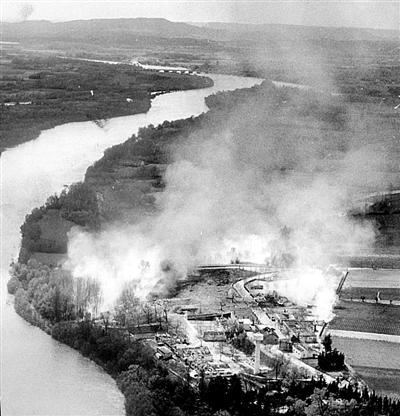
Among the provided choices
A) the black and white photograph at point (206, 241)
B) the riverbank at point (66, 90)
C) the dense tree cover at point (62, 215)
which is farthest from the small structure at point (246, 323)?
the riverbank at point (66, 90)

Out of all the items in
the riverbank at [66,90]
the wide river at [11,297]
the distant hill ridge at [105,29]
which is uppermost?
the distant hill ridge at [105,29]

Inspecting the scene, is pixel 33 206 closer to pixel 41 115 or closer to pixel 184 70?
pixel 41 115

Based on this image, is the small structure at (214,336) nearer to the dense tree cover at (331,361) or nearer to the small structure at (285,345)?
the small structure at (285,345)

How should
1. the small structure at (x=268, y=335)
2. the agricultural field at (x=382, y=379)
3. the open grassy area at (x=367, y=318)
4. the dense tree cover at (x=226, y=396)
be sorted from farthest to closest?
the open grassy area at (x=367, y=318)
the small structure at (x=268, y=335)
the agricultural field at (x=382, y=379)
the dense tree cover at (x=226, y=396)

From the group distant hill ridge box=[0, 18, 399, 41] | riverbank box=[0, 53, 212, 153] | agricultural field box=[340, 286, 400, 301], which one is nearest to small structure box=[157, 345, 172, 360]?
agricultural field box=[340, 286, 400, 301]

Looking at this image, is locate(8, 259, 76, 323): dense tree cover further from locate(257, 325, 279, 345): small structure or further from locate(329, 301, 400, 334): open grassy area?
locate(329, 301, 400, 334): open grassy area

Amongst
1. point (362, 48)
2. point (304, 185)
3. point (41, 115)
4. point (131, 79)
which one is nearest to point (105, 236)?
point (304, 185)

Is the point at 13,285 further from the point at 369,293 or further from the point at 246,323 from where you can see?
the point at 369,293

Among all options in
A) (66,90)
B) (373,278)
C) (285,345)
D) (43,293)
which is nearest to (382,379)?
(285,345)
